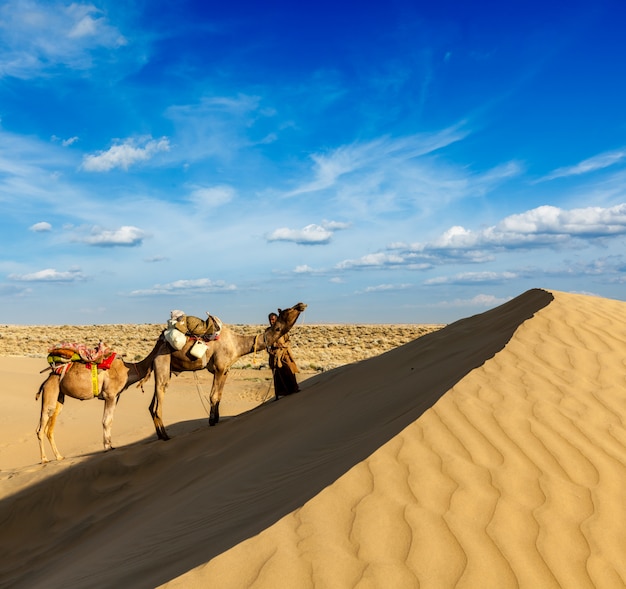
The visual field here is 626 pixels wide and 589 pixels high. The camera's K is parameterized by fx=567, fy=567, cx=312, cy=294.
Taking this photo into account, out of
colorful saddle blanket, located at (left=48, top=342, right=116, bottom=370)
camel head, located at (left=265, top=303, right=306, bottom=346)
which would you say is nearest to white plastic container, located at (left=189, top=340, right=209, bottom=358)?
camel head, located at (left=265, top=303, right=306, bottom=346)

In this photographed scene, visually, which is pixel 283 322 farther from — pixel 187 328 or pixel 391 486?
pixel 391 486

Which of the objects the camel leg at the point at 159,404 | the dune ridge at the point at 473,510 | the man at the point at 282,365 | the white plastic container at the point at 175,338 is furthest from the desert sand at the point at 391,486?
the white plastic container at the point at 175,338

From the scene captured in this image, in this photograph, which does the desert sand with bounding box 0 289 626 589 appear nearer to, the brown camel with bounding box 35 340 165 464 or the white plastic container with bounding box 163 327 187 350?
the brown camel with bounding box 35 340 165 464

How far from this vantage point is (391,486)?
12.3 ft

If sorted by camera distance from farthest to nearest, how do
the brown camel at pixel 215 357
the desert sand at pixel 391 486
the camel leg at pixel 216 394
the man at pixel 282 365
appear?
the man at pixel 282 365 → the camel leg at pixel 216 394 → the brown camel at pixel 215 357 → the desert sand at pixel 391 486

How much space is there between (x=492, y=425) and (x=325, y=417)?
3358mm

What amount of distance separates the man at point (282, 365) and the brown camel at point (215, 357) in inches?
5.9

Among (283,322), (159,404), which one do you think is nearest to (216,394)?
(159,404)

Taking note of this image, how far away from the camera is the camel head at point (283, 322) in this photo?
10.5 m

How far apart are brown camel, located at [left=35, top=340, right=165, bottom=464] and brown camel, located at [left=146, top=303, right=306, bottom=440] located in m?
0.35

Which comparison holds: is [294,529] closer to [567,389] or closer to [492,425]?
[492,425]

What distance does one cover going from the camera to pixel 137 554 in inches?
182

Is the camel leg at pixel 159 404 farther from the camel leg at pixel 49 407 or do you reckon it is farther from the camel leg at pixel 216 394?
the camel leg at pixel 49 407

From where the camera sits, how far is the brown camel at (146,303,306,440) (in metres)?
10.5
